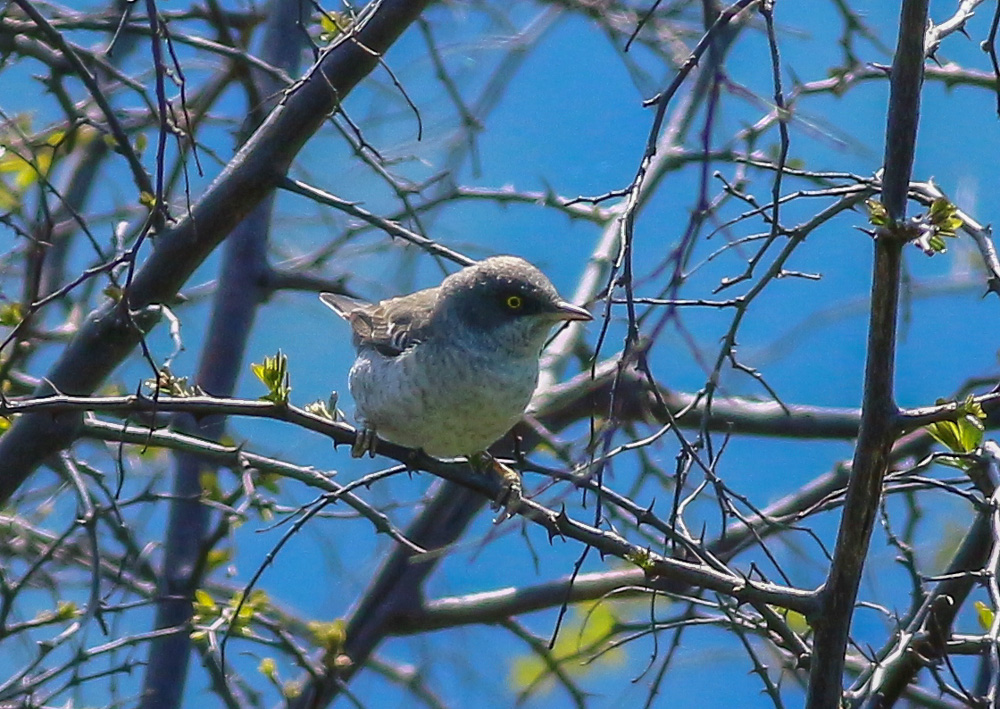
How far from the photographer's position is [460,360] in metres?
3.84

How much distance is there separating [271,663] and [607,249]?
104 inches

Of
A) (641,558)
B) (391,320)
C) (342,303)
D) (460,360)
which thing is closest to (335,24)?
(460,360)

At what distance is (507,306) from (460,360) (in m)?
0.35

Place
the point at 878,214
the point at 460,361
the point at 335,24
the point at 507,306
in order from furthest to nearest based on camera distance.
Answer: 1. the point at 507,306
2. the point at 460,361
3. the point at 335,24
4. the point at 878,214

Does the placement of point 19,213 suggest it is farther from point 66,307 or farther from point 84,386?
point 66,307

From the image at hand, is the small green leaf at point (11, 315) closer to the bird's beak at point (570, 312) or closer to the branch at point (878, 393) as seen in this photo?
the bird's beak at point (570, 312)

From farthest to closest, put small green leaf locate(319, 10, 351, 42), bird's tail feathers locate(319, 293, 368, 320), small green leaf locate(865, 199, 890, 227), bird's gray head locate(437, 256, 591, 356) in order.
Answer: bird's tail feathers locate(319, 293, 368, 320) < bird's gray head locate(437, 256, 591, 356) < small green leaf locate(319, 10, 351, 42) < small green leaf locate(865, 199, 890, 227)

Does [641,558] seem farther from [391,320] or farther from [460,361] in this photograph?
[391,320]

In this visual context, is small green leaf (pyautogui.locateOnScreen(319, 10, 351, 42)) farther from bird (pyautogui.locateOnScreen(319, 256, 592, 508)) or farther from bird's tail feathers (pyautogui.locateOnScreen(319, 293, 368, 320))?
bird's tail feathers (pyautogui.locateOnScreen(319, 293, 368, 320))

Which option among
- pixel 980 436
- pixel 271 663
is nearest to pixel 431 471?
pixel 271 663

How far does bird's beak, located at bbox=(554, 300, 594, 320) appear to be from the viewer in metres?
3.68

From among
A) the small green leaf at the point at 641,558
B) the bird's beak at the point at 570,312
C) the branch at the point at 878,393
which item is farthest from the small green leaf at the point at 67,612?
the branch at the point at 878,393

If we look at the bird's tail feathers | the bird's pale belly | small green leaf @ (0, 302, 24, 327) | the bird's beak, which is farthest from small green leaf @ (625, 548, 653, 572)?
the bird's tail feathers

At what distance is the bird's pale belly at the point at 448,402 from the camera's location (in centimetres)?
→ 373
